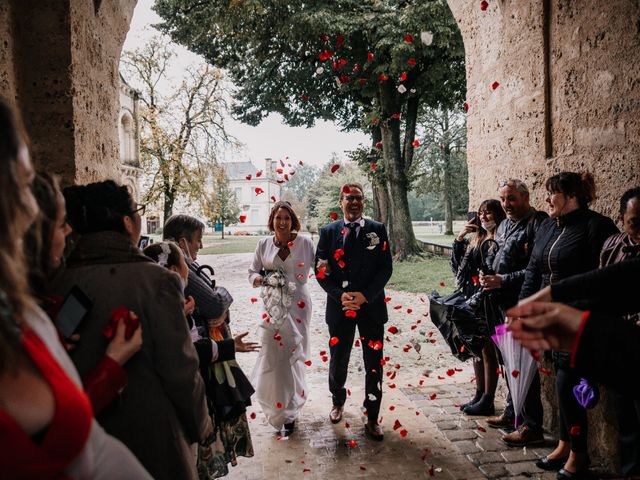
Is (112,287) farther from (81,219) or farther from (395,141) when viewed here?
(395,141)

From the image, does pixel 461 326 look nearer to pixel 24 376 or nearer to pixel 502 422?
pixel 502 422

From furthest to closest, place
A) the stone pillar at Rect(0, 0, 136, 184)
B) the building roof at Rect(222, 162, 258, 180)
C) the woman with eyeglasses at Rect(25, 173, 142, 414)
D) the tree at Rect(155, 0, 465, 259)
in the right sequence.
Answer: the building roof at Rect(222, 162, 258, 180) → the tree at Rect(155, 0, 465, 259) → the stone pillar at Rect(0, 0, 136, 184) → the woman with eyeglasses at Rect(25, 173, 142, 414)

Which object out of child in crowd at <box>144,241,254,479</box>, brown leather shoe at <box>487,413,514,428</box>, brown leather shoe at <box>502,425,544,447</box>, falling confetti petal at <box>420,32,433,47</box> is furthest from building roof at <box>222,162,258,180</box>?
child in crowd at <box>144,241,254,479</box>

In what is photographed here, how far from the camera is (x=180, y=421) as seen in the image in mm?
1990

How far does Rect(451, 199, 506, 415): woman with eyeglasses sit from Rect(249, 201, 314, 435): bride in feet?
5.02

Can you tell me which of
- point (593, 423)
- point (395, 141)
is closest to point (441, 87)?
point (395, 141)

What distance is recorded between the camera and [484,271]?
4.31 meters

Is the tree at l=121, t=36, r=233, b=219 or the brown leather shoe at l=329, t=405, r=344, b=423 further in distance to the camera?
the tree at l=121, t=36, r=233, b=219

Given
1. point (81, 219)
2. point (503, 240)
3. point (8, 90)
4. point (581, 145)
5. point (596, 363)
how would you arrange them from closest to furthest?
1. point (596, 363)
2. point (81, 219)
3. point (8, 90)
4. point (581, 145)
5. point (503, 240)

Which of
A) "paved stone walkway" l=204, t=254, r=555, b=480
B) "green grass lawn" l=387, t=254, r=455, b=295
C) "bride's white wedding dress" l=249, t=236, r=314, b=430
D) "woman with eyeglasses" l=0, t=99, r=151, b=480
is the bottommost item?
"green grass lawn" l=387, t=254, r=455, b=295

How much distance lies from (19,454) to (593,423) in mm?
3886

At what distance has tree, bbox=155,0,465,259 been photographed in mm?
13367

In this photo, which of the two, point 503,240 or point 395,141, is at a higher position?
point 395,141

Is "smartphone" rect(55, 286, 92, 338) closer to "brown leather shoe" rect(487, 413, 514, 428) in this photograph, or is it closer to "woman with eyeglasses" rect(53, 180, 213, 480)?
"woman with eyeglasses" rect(53, 180, 213, 480)
